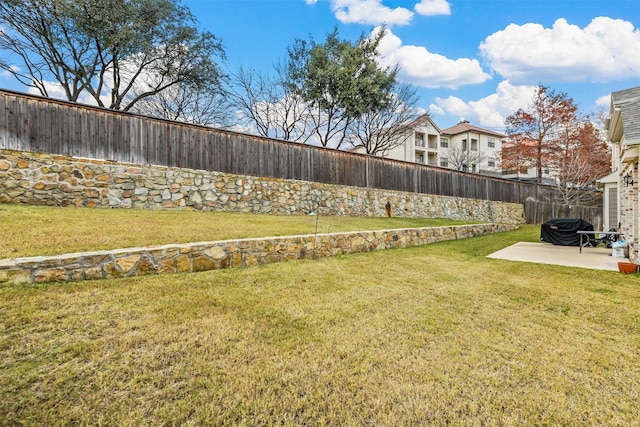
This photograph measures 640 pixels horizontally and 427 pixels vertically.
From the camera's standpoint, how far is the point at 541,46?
14180mm

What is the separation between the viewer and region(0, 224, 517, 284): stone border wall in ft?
11.1

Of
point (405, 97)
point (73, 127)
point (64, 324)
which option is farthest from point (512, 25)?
point (64, 324)

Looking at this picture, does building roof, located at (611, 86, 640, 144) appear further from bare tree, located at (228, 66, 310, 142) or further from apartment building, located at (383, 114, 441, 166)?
apartment building, located at (383, 114, 441, 166)

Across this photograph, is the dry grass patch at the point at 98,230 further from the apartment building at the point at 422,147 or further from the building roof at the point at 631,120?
the apartment building at the point at 422,147

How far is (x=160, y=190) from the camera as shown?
846cm

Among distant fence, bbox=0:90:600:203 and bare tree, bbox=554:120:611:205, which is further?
bare tree, bbox=554:120:611:205

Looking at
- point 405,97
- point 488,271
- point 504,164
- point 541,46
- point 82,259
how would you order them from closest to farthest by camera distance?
point 82,259 < point 488,271 < point 541,46 < point 405,97 < point 504,164

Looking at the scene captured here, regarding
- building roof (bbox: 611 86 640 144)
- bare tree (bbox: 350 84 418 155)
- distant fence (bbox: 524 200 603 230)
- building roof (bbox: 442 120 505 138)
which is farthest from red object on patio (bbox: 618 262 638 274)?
building roof (bbox: 442 120 505 138)

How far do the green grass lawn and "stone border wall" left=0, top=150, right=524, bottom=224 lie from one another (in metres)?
5.13

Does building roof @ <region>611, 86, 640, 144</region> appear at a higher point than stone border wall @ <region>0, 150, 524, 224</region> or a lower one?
higher

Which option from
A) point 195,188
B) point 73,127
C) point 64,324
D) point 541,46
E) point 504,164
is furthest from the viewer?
point 504,164

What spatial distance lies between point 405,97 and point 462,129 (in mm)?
19724

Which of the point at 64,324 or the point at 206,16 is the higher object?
the point at 206,16

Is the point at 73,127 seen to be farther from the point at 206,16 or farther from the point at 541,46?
the point at 541,46
